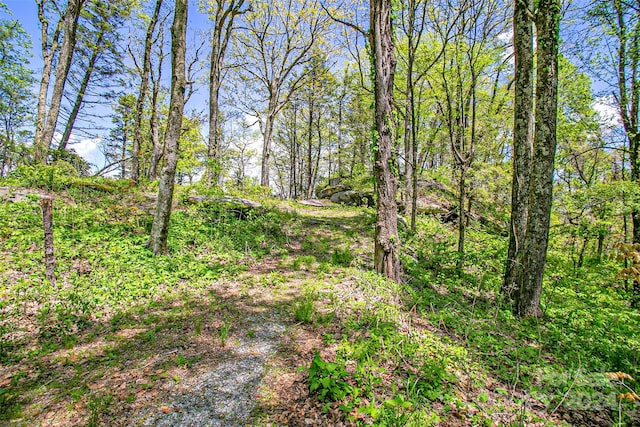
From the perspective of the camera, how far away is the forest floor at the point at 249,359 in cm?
242

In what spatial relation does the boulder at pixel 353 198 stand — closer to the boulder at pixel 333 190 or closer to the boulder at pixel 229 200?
the boulder at pixel 333 190

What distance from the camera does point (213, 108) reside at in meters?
11.5

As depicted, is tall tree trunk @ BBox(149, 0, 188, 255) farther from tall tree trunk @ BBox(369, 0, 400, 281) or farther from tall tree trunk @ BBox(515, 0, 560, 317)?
tall tree trunk @ BBox(515, 0, 560, 317)

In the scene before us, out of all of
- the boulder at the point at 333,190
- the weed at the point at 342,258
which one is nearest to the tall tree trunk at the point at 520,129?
the weed at the point at 342,258

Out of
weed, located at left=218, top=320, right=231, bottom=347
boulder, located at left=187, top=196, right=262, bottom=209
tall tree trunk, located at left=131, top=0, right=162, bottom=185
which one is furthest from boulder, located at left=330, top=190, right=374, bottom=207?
weed, located at left=218, top=320, right=231, bottom=347

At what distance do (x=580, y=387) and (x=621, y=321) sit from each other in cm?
326

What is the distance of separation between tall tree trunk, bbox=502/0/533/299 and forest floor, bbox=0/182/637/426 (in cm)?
127

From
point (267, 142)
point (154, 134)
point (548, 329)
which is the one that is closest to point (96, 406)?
point (548, 329)

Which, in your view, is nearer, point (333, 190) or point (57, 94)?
point (57, 94)

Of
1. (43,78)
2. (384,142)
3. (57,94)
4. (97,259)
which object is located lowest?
(97,259)

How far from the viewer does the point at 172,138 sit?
19.9ft

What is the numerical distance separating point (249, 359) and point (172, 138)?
16.6 ft

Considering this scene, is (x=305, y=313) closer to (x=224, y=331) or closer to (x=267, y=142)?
(x=224, y=331)

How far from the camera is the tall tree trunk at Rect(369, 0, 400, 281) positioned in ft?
17.5
